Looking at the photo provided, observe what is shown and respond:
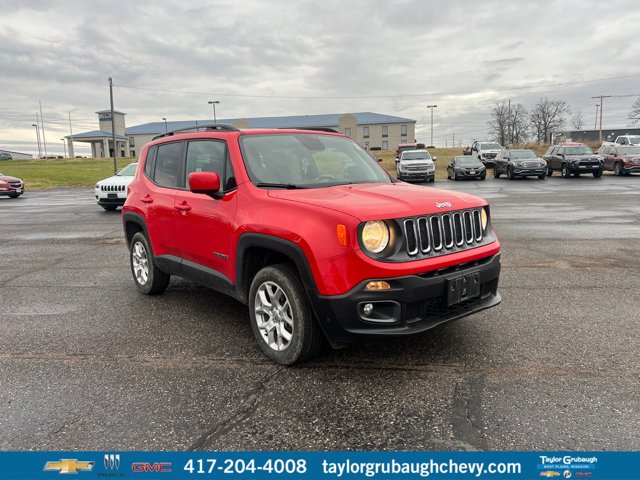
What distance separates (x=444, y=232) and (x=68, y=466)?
277 cm

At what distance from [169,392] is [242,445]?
2.94ft

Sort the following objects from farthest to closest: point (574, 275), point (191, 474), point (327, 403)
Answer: point (574, 275), point (327, 403), point (191, 474)

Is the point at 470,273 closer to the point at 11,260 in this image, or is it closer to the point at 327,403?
the point at 327,403

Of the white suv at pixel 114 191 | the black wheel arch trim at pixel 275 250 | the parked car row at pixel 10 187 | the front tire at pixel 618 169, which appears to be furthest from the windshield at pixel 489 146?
the black wheel arch trim at pixel 275 250

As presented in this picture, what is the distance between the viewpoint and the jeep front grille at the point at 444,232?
11.1 ft

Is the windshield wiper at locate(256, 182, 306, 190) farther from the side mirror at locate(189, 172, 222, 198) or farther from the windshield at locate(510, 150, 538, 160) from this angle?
the windshield at locate(510, 150, 538, 160)

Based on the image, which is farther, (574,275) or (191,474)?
(574,275)

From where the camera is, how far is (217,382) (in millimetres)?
3539

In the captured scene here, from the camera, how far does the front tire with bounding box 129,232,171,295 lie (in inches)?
221

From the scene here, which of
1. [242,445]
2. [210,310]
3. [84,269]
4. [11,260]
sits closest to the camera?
[242,445]

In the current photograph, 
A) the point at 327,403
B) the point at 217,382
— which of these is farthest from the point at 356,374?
the point at 217,382

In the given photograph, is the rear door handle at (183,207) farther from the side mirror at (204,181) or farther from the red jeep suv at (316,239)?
the side mirror at (204,181)

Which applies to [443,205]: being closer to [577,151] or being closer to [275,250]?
[275,250]

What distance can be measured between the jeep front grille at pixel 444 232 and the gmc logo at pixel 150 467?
198 cm
